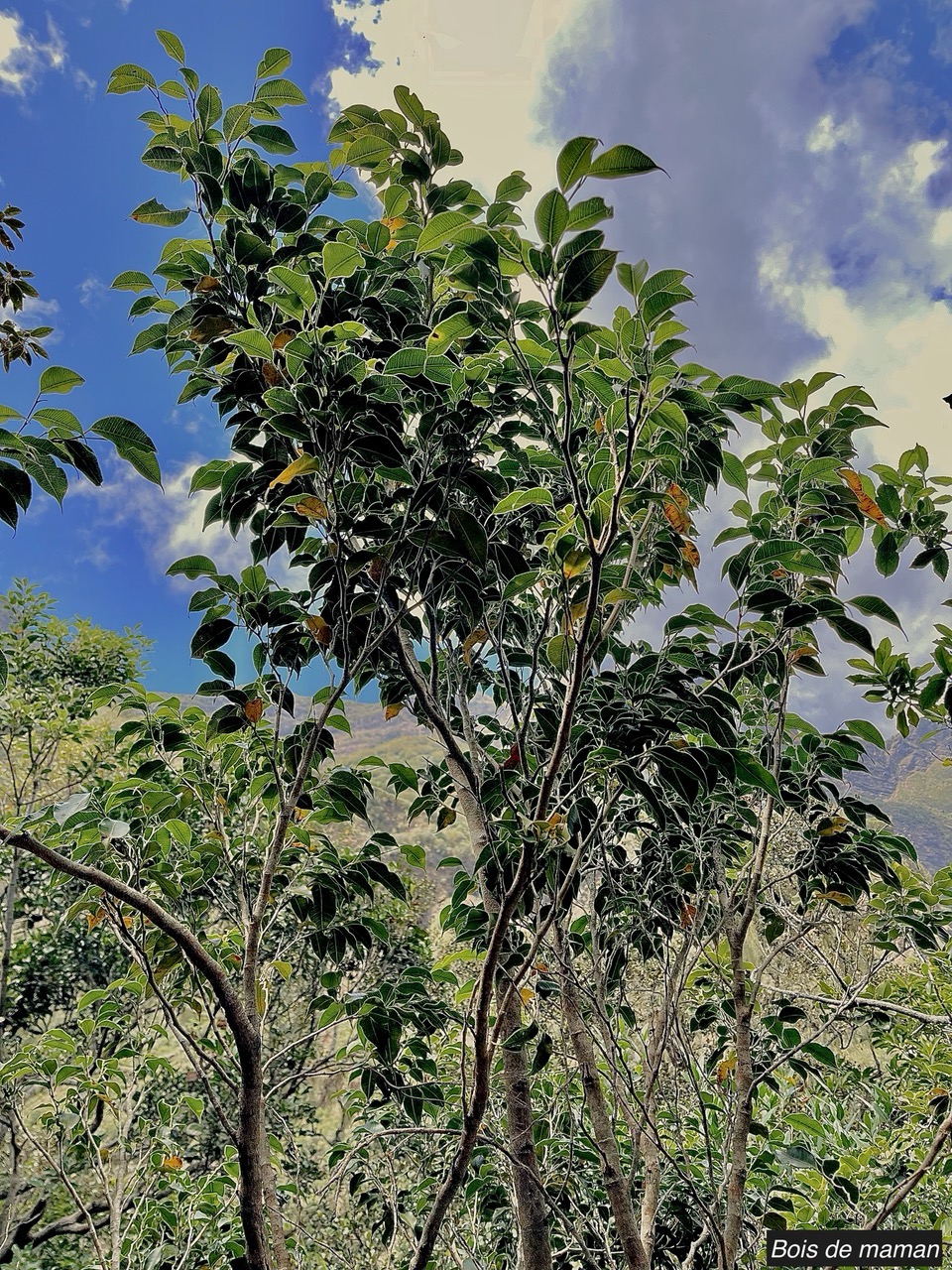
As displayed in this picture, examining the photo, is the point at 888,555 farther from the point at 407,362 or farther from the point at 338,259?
the point at 338,259

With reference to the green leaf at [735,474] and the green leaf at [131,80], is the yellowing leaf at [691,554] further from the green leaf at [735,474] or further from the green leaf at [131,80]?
the green leaf at [131,80]

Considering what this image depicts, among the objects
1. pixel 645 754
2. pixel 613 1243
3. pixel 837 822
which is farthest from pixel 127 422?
pixel 613 1243

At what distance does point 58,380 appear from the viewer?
1.01 m

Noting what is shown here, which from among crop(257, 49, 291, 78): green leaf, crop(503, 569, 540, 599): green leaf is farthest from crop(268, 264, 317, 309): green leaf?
crop(257, 49, 291, 78): green leaf

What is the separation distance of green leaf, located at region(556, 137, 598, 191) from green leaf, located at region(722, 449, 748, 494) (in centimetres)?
78

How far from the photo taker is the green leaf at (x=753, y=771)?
1239 mm

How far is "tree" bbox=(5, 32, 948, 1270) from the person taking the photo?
1.11m

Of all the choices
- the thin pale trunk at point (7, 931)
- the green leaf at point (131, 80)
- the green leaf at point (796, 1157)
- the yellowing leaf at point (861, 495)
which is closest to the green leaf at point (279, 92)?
the green leaf at point (131, 80)

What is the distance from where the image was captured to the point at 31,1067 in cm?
232

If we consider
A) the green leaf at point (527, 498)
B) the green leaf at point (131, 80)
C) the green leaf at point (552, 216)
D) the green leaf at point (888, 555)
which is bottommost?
the green leaf at point (527, 498)

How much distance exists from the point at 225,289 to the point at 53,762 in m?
6.56

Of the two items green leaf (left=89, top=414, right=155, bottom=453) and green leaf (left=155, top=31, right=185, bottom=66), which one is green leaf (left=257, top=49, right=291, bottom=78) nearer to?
green leaf (left=155, top=31, right=185, bottom=66)

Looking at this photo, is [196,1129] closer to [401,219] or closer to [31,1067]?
[31,1067]

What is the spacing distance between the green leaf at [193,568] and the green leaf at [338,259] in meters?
0.52
